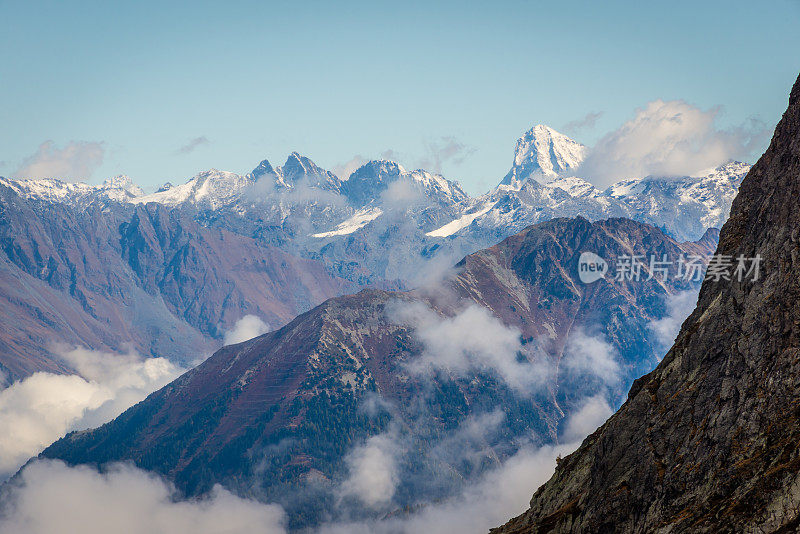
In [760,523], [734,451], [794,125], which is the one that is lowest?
[760,523]

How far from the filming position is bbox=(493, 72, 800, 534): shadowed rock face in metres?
57.1

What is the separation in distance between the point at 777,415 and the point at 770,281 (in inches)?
580

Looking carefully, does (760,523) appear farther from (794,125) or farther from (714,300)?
(794,125)

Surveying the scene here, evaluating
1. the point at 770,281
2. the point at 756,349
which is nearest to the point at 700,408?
the point at 756,349

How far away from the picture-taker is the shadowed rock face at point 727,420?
5706cm

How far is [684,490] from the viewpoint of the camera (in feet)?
213

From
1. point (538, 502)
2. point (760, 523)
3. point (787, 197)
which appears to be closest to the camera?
point (760, 523)

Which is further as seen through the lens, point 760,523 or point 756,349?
point 756,349

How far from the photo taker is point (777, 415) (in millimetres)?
60031

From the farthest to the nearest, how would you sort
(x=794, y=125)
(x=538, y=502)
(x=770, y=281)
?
(x=538, y=502)
(x=794, y=125)
(x=770, y=281)

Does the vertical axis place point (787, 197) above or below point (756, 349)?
above

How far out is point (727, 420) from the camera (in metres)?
65.1

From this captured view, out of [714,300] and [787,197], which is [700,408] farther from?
[787,197]

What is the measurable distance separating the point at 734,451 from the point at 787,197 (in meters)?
28.3
